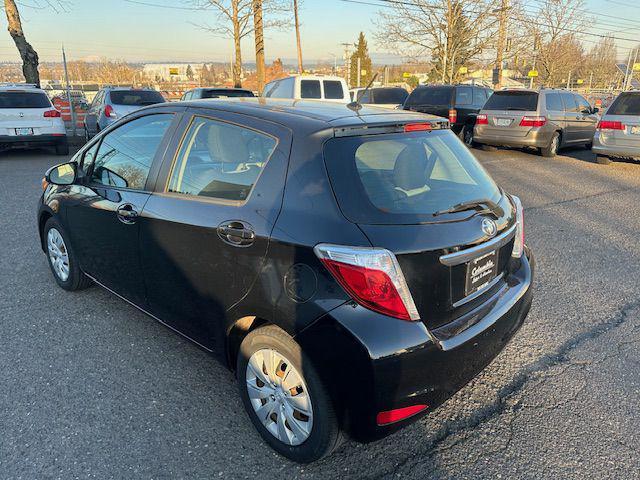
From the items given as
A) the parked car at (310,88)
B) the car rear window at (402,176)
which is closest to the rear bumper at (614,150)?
the parked car at (310,88)

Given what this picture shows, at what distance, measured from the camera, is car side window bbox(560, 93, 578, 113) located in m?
12.3

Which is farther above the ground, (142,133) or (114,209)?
(142,133)

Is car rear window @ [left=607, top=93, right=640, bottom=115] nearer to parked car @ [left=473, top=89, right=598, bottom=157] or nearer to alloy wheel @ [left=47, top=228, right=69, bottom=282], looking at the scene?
parked car @ [left=473, top=89, right=598, bottom=157]

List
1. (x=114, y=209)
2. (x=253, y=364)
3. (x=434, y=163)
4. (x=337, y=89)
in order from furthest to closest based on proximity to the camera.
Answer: (x=337, y=89), (x=114, y=209), (x=434, y=163), (x=253, y=364)

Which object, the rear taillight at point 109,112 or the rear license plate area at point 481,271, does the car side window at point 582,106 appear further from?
the rear license plate area at point 481,271

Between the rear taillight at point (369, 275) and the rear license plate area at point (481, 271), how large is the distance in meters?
0.45

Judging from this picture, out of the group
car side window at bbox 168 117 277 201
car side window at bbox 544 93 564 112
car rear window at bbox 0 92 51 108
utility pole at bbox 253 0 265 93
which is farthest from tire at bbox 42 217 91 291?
utility pole at bbox 253 0 265 93

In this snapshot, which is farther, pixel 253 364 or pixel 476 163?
pixel 476 163

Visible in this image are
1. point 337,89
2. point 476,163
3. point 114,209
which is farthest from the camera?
point 337,89

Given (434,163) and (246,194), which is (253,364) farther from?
(434,163)

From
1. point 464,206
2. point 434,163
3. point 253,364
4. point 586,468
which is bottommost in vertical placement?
point 586,468

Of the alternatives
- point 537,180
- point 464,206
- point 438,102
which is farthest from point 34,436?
point 438,102

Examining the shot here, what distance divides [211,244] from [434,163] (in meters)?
1.28

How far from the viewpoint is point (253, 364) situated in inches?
94.1
